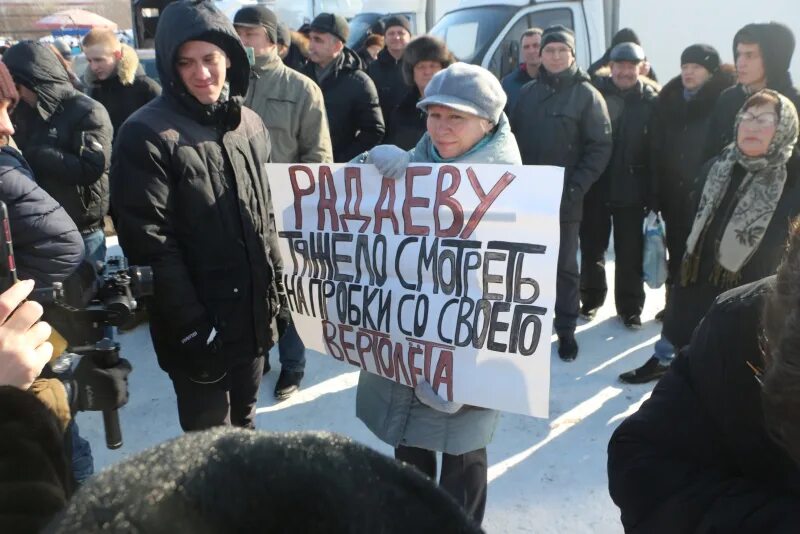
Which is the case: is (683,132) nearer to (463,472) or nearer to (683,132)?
(683,132)

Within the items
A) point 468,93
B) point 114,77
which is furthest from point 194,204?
point 114,77

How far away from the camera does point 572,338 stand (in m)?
4.25

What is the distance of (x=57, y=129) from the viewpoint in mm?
3758

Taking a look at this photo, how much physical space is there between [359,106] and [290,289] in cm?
245

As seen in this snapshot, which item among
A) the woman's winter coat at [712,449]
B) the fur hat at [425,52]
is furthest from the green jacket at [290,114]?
the woman's winter coat at [712,449]

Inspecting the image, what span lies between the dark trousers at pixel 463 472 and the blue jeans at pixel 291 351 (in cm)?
156

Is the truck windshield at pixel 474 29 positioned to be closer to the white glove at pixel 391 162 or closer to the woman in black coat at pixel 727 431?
the white glove at pixel 391 162

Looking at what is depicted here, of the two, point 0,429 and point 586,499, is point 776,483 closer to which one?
point 0,429

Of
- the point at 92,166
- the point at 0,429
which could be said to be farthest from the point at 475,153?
the point at 92,166

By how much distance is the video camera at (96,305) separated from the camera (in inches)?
68.2

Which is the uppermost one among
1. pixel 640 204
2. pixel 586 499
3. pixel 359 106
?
pixel 359 106

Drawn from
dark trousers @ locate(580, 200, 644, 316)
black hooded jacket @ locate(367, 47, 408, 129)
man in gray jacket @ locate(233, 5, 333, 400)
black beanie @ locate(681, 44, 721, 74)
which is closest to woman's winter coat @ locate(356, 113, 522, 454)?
man in gray jacket @ locate(233, 5, 333, 400)

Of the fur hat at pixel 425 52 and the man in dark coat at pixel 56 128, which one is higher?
the fur hat at pixel 425 52

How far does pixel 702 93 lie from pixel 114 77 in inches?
161
